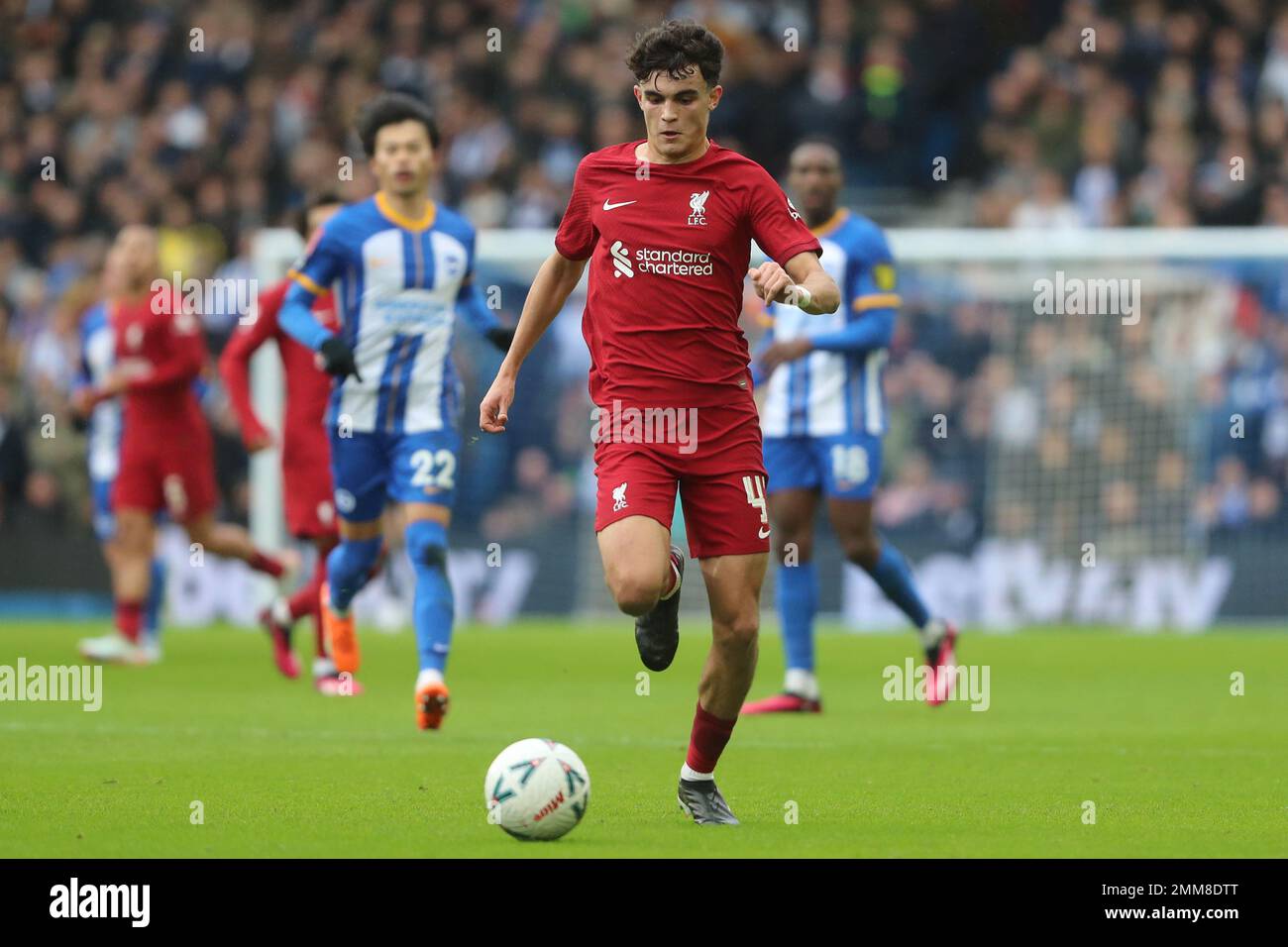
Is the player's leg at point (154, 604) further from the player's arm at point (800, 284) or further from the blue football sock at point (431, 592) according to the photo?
the player's arm at point (800, 284)

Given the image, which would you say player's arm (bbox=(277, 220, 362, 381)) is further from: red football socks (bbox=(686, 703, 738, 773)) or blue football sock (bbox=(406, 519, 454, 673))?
red football socks (bbox=(686, 703, 738, 773))

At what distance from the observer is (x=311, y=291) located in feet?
31.9

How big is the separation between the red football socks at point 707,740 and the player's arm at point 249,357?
17.5 feet

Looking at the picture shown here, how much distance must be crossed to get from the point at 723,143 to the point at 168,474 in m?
8.78

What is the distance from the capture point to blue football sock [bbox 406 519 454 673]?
353 inches

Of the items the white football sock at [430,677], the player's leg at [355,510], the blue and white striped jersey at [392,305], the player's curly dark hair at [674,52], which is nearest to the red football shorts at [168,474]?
the player's leg at [355,510]

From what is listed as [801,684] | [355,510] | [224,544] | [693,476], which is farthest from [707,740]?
[224,544]

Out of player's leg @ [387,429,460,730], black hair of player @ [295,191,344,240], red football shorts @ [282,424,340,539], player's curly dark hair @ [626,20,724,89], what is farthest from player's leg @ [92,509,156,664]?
player's curly dark hair @ [626,20,724,89]

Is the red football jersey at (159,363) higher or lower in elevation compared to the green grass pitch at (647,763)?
higher

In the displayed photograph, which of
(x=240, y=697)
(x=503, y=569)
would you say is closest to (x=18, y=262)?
(x=503, y=569)

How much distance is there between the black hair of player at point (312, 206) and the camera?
11.6 meters

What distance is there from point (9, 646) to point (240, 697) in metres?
3.81

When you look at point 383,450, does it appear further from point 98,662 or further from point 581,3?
point 581,3
